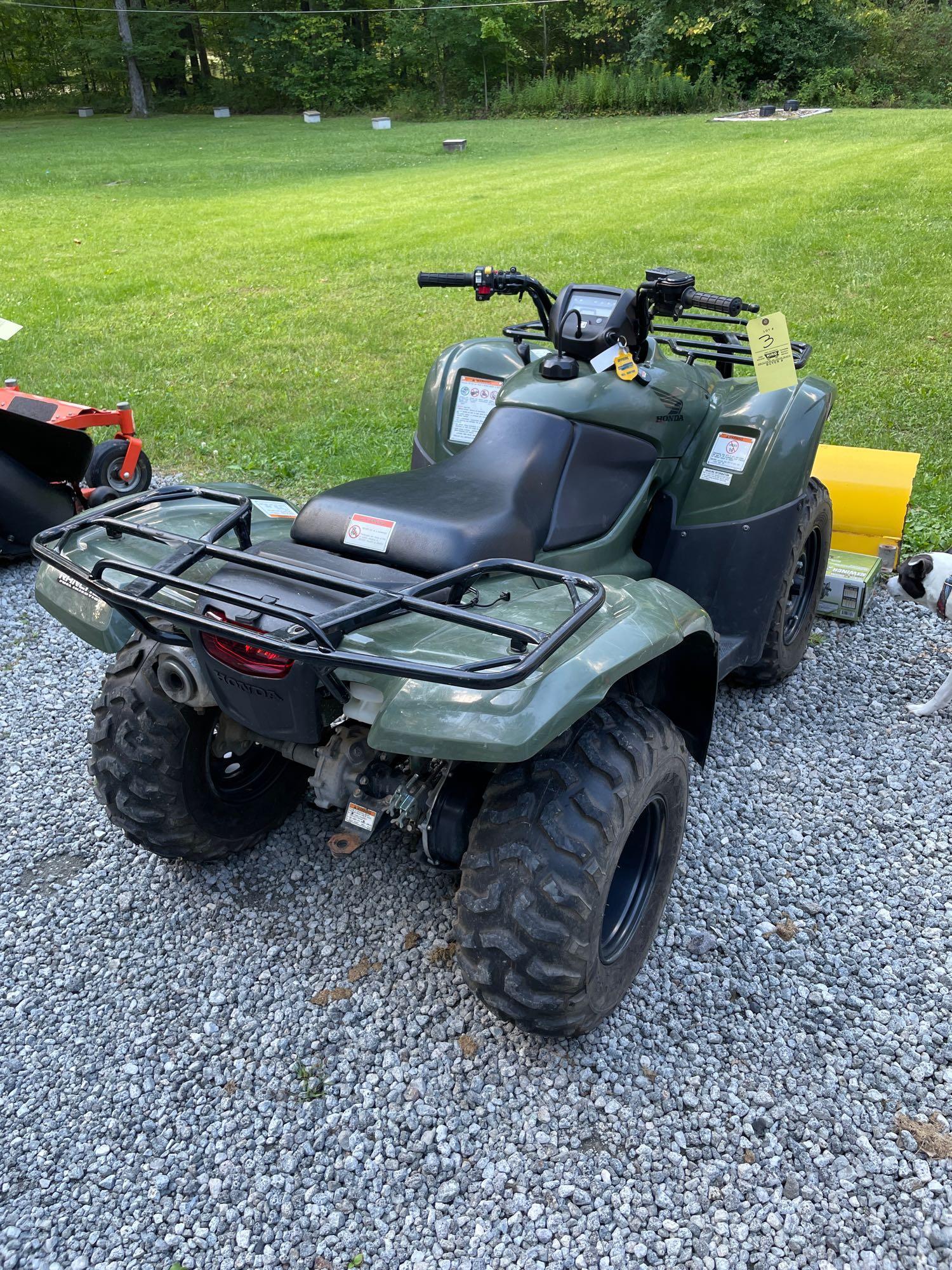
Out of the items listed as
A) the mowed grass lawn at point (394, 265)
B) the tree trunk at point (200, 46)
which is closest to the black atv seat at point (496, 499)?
the mowed grass lawn at point (394, 265)

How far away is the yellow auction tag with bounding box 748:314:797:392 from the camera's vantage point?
112 inches

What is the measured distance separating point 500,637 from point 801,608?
2294 mm

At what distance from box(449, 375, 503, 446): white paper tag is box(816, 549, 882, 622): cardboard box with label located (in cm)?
170

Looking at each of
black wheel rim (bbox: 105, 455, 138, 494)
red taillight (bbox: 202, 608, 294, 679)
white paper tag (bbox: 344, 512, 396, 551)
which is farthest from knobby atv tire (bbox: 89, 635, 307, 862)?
black wheel rim (bbox: 105, 455, 138, 494)

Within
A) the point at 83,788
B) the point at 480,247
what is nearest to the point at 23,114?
the point at 480,247

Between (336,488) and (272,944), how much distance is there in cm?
124

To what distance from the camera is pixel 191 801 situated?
2748 mm

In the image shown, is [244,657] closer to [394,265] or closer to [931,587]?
[931,587]

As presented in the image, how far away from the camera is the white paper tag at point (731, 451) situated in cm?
338

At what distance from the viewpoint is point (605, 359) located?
2895 millimetres

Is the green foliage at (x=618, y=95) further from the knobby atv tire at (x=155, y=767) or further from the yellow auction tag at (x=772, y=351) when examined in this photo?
the knobby atv tire at (x=155, y=767)

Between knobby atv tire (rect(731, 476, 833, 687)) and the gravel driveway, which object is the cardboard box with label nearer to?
knobby atv tire (rect(731, 476, 833, 687))

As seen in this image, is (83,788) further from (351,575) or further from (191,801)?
(351,575)

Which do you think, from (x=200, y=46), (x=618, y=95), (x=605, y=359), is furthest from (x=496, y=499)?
(x=200, y=46)
